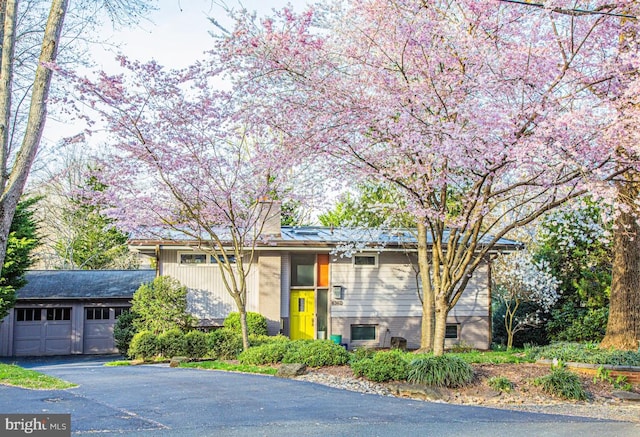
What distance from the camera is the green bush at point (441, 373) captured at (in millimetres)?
9934

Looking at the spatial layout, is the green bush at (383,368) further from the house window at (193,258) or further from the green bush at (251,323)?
the house window at (193,258)

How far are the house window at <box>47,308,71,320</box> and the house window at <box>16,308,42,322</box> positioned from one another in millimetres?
344

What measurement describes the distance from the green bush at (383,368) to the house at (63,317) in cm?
1452

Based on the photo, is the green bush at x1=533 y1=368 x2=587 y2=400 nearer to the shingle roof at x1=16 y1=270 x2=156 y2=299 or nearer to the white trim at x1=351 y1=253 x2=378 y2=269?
the white trim at x1=351 y1=253 x2=378 y2=269

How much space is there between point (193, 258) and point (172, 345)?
326 cm

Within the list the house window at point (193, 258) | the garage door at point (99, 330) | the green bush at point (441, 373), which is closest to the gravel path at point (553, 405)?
the green bush at point (441, 373)

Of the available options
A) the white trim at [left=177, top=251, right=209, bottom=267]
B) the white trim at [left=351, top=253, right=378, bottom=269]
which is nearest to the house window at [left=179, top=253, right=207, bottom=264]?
the white trim at [left=177, top=251, right=209, bottom=267]

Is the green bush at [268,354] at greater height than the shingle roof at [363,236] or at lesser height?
lesser

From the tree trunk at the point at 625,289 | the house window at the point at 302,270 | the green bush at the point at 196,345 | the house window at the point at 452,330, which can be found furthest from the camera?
the house window at the point at 452,330

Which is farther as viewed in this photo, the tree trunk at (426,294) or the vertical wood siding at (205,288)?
the vertical wood siding at (205,288)

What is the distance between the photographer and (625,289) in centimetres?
1280

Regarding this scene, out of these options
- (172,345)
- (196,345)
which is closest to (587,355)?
(196,345)

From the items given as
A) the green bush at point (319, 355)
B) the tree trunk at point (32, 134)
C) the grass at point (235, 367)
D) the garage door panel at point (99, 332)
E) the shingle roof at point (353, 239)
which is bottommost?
the garage door panel at point (99, 332)

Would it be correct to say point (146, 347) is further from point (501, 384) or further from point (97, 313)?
point (501, 384)
